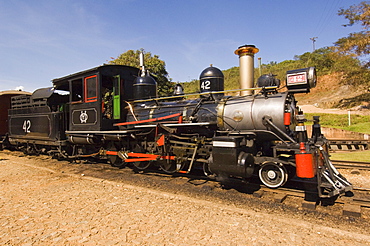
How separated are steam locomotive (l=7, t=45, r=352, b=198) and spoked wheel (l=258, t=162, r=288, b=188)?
2cm

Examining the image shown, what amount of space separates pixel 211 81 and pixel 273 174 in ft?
8.88

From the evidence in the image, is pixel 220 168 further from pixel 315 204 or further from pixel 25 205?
pixel 25 205

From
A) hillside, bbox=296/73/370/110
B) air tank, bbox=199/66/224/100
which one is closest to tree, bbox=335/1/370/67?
hillside, bbox=296/73/370/110

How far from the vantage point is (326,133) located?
16.1 metres

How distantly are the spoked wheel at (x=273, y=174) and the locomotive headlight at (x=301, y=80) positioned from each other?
5.16ft

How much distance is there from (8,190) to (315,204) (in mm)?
6312

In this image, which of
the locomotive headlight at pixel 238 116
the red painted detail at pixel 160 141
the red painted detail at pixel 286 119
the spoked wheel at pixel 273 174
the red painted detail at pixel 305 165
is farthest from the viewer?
the red painted detail at pixel 160 141

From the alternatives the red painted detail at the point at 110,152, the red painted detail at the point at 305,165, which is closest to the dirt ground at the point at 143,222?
the red painted detail at the point at 305,165

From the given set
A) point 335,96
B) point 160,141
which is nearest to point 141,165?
point 160,141

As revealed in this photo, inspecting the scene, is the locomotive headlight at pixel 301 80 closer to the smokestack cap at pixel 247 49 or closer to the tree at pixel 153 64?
the smokestack cap at pixel 247 49

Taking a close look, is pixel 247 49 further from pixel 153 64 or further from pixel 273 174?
pixel 153 64

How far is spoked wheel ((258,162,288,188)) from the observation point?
4863 millimetres

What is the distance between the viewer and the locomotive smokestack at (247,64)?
661cm

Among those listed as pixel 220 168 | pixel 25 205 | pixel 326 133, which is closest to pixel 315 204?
pixel 220 168
